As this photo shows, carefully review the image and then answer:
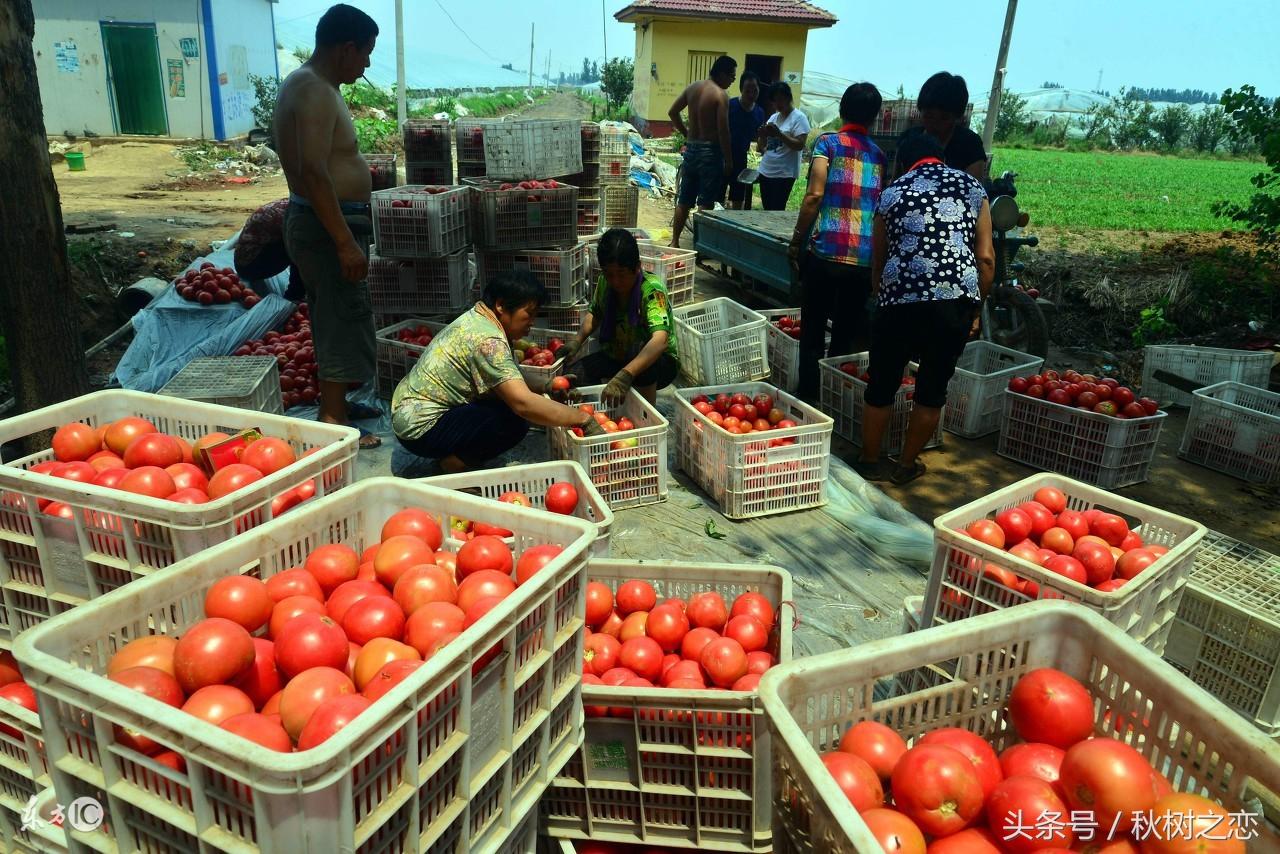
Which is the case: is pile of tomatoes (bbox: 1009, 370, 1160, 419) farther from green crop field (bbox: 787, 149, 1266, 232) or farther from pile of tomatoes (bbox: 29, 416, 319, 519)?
green crop field (bbox: 787, 149, 1266, 232)

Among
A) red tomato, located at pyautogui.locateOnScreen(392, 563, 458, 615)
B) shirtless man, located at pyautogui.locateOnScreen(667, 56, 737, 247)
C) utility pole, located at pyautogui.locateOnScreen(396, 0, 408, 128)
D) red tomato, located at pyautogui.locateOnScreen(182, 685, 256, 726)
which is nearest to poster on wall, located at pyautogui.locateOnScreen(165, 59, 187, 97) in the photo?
utility pole, located at pyautogui.locateOnScreen(396, 0, 408, 128)

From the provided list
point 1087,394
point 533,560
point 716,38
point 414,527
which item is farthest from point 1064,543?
point 716,38

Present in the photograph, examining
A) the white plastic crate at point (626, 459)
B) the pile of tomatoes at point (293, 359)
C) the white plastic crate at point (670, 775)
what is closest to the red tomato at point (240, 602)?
the white plastic crate at point (670, 775)

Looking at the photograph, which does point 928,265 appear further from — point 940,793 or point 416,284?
point 416,284

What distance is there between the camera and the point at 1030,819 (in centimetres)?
162

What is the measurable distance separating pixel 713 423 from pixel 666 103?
2486 cm

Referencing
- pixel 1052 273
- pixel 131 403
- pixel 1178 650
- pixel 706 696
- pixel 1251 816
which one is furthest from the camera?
pixel 1052 273

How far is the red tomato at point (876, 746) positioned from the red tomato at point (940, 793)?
0.12 metres

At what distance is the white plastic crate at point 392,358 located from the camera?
6.07 meters

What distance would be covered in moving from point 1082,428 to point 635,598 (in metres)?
3.73

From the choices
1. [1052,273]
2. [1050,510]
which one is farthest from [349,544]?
[1052,273]

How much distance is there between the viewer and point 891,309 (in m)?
4.83

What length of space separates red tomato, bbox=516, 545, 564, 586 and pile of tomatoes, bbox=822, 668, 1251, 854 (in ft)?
2.61

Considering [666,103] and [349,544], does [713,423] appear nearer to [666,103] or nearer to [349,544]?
[349,544]
